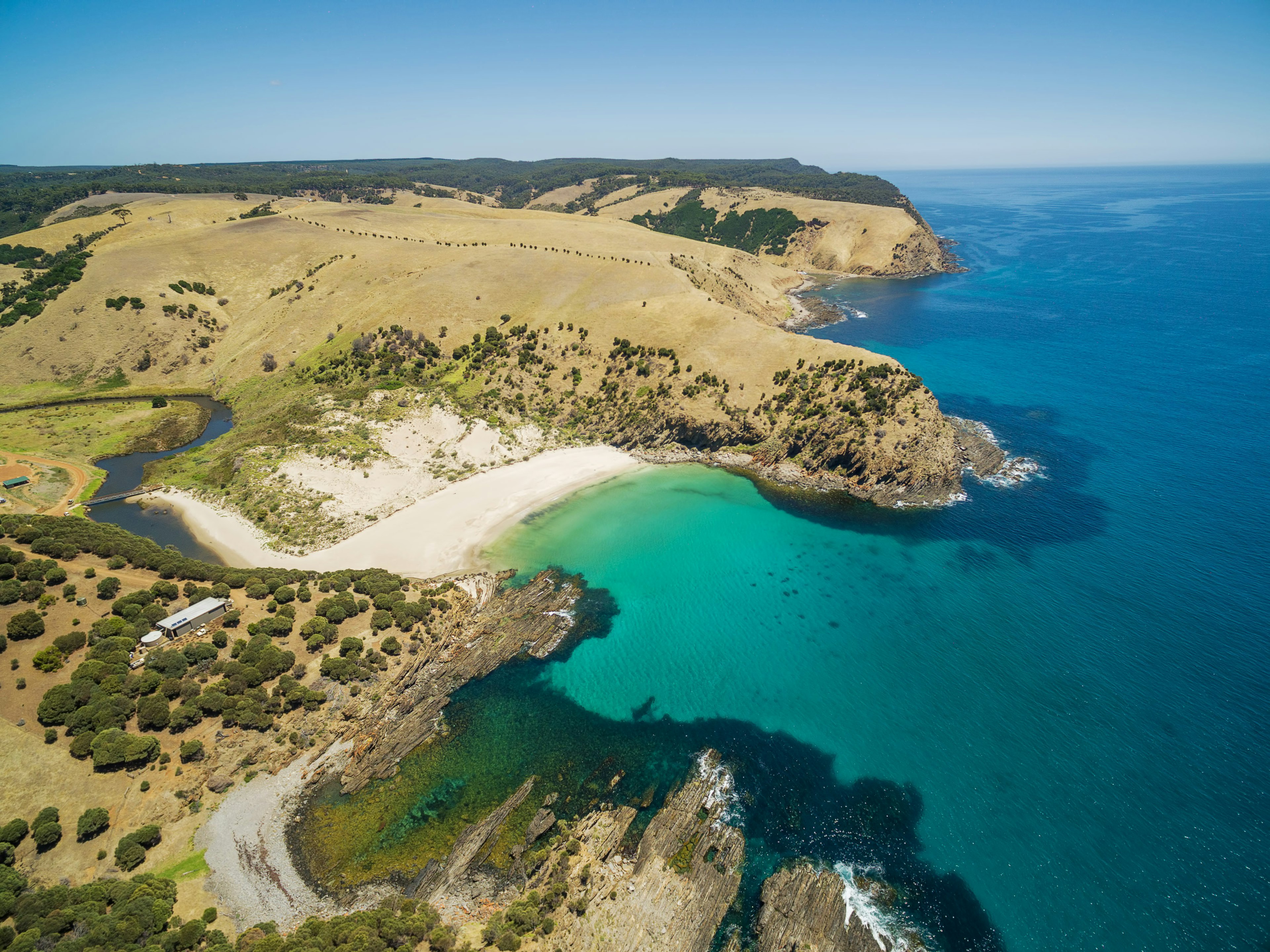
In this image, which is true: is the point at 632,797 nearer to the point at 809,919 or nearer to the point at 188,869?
the point at 809,919

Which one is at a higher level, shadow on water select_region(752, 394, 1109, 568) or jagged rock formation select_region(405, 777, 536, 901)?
shadow on water select_region(752, 394, 1109, 568)

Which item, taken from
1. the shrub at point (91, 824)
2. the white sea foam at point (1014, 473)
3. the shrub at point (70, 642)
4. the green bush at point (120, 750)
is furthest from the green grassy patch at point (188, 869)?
the white sea foam at point (1014, 473)

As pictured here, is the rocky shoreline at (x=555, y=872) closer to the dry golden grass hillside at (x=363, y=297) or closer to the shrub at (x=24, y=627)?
the shrub at (x=24, y=627)

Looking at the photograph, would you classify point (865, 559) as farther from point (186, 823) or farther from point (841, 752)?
point (186, 823)

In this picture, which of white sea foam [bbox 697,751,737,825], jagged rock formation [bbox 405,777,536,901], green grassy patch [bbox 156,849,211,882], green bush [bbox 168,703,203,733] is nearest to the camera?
green grassy patch [bbox 156,849,211,882]

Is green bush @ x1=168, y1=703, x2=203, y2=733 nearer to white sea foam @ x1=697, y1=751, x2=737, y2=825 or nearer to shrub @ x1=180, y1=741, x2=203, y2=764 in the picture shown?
shrub @ x1=180, y1=741, x2=203, y2=764

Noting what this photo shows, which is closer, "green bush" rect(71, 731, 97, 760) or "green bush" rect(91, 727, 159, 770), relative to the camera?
"green bush" rect(91, 727, 159, 770)

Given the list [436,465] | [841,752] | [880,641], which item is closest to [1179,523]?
[880,641]

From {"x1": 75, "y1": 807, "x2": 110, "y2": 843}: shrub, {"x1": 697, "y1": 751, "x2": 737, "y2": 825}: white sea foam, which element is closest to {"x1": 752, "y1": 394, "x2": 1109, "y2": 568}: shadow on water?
{"x1": 697, "y1": 751, "x2": 737, "y2": 825}: white sea foam
